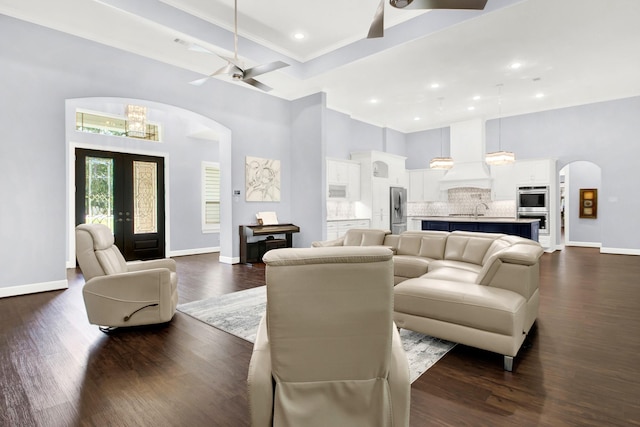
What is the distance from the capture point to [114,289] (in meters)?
3.02

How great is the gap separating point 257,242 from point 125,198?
10.2 feet

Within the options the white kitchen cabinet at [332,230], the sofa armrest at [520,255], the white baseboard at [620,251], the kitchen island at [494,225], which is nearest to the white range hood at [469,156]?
the kitchen island at [494,225]

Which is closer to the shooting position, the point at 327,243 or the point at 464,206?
the point at 327,243

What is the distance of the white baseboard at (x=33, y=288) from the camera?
427 centimetres

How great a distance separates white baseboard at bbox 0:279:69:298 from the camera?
14.0 ft

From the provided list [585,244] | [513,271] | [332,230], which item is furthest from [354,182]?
[585,244]

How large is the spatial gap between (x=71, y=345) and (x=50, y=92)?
3.67m

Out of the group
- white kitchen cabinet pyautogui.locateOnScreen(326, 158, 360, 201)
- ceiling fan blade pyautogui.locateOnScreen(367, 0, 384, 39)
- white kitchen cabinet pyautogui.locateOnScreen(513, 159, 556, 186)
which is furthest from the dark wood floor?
white kitchen cabinet pyautogui.locateOnScreen(513, 159, 556, 186)

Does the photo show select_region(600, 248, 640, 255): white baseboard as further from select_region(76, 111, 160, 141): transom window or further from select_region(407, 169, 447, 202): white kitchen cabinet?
select_region(76, 111, 160, 141): transom window

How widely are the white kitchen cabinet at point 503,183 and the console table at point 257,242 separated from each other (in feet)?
19.2

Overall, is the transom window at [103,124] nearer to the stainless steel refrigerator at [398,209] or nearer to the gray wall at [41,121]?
the gray wall at [41,121]

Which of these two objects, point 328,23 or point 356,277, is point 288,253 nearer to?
point 356,277

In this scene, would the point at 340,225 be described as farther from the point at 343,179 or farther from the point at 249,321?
the point at 249,321

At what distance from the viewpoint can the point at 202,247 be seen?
27.6ft
